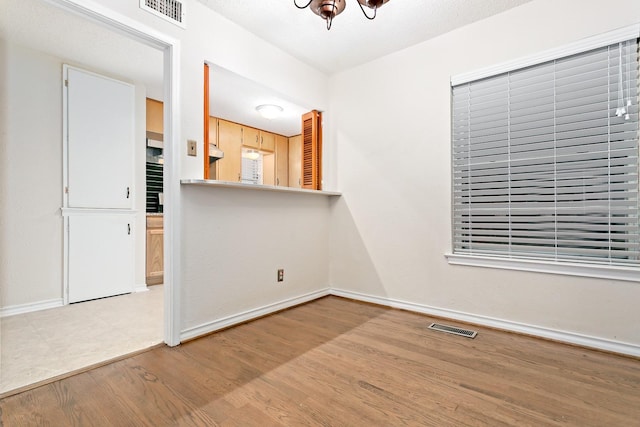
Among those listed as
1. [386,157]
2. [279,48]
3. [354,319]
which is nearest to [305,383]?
[354,319]

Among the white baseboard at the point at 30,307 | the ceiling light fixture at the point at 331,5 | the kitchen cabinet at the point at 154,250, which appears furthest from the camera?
the kitchen cabinet at the point at 154,250

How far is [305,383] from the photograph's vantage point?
5.40ft

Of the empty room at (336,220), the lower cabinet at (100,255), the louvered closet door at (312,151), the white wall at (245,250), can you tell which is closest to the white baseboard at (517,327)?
the empty room at (336,220)

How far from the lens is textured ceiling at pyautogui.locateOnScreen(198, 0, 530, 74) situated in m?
2.32

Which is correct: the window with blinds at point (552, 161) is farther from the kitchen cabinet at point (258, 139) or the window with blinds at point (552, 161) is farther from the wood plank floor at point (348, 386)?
the kitchen cabinet at point (258, 139)

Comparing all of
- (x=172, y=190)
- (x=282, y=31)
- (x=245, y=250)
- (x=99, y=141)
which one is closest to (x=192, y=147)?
(x=172, y=190)

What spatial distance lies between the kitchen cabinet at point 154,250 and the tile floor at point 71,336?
0.73 metres

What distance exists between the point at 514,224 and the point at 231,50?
102 inches

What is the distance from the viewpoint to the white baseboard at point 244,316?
2.22 metres

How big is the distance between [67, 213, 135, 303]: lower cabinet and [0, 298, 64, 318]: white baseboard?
4.4 inches

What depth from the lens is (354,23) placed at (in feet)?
8.27

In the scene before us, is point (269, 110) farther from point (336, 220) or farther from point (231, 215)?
point (231, 215)

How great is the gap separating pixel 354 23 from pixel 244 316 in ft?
8.29

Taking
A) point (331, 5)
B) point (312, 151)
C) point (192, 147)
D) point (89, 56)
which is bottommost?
point (192, 147)
